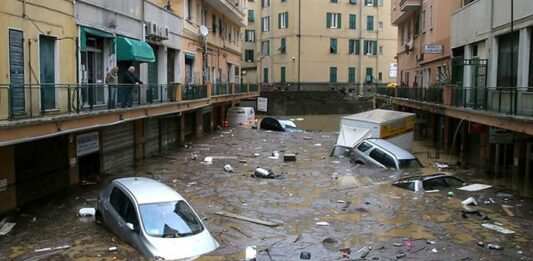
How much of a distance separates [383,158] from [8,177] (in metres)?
15.9

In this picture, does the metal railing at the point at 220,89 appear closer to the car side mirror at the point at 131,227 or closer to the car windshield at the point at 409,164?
the car windshield at the point at 409,164

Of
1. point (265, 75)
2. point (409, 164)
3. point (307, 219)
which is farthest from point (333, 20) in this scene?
point (307, 219)

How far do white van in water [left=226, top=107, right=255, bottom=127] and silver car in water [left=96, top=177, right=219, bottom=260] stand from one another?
36.1 meters

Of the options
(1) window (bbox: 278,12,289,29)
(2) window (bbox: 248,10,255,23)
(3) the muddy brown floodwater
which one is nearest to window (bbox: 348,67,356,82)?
(1) window (bbox: 278,12,289,29)

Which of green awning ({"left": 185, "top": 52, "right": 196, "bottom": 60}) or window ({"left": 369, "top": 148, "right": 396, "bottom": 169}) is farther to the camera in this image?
green awning ({"left": 185, "top": 52, "right": 196, "bottom": 60})

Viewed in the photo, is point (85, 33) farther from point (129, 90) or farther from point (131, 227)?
point (131, 227)

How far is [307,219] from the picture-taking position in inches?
669

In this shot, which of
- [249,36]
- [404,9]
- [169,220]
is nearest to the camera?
[169,220]

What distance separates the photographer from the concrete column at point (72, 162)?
19.1 m

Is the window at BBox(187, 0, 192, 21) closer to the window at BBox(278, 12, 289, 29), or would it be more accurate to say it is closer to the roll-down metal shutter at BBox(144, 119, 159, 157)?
the roll-down metal shutter at BBox(144, 119, 159, 157)

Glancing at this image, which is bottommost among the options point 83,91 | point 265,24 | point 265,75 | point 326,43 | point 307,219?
point 307,219

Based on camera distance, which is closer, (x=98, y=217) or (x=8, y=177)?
(x=98, y=217)

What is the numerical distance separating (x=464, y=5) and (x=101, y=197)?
2362 centimetres

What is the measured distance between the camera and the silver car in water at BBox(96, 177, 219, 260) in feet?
40.1
